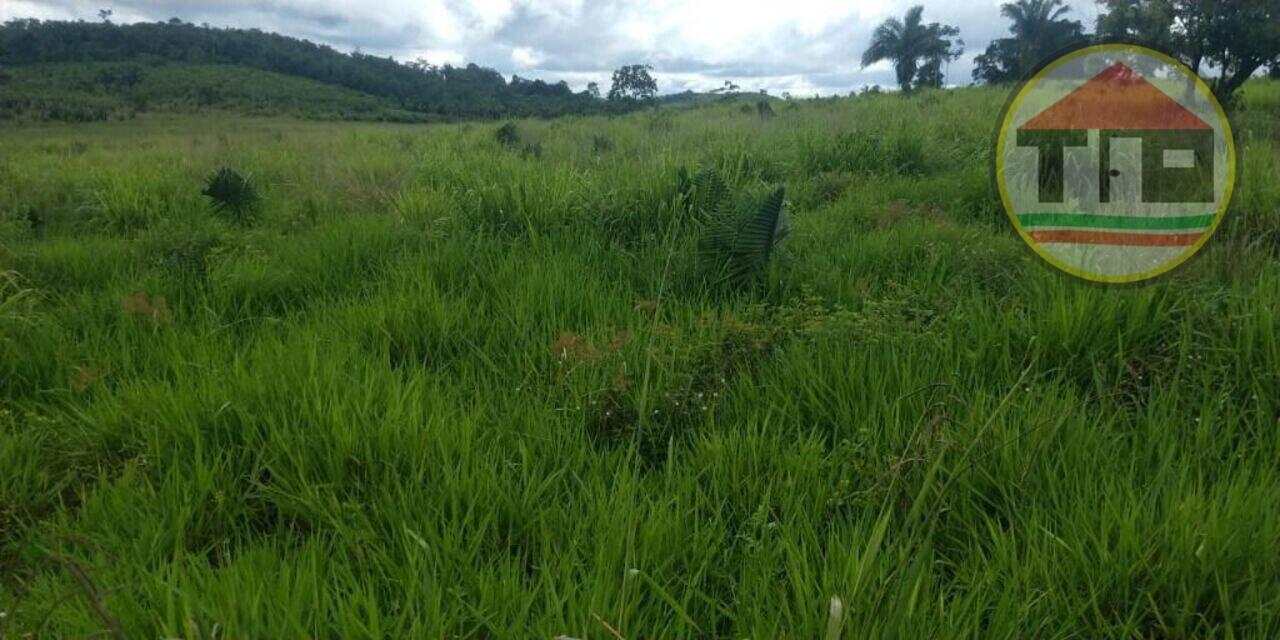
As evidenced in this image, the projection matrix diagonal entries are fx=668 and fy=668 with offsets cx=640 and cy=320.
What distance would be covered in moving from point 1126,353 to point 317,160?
8756 mm

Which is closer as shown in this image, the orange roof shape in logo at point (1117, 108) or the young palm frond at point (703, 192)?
the young palm frond at point (703, 192)

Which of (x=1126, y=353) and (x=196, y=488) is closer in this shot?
(x=196, y=488)

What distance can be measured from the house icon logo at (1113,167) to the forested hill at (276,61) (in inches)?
797

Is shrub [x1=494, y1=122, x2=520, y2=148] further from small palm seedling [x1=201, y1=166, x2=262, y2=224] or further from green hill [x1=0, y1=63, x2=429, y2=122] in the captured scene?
green hill [x1=0, y1=63, x2=429, y2=122]

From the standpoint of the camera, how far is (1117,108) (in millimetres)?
5953

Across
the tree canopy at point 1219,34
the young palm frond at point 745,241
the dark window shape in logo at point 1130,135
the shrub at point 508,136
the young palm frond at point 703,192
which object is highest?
the tree canopy at point 1219,34

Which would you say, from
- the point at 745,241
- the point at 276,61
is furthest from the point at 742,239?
the point at 276,61

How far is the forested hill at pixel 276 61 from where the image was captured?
34.8 m

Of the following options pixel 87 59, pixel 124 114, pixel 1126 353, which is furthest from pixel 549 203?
pixel 87 59

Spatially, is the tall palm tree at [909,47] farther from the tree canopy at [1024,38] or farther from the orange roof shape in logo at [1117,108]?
the orange roof shape in logo at [1117,108]

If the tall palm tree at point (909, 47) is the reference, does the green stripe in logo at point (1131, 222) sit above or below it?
below

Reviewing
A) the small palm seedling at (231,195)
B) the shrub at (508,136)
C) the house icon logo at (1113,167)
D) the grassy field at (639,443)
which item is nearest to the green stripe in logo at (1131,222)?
the house icon logo at (1113,167)

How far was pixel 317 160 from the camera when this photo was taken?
8.51 m

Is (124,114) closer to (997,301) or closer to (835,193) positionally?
(835,193)
